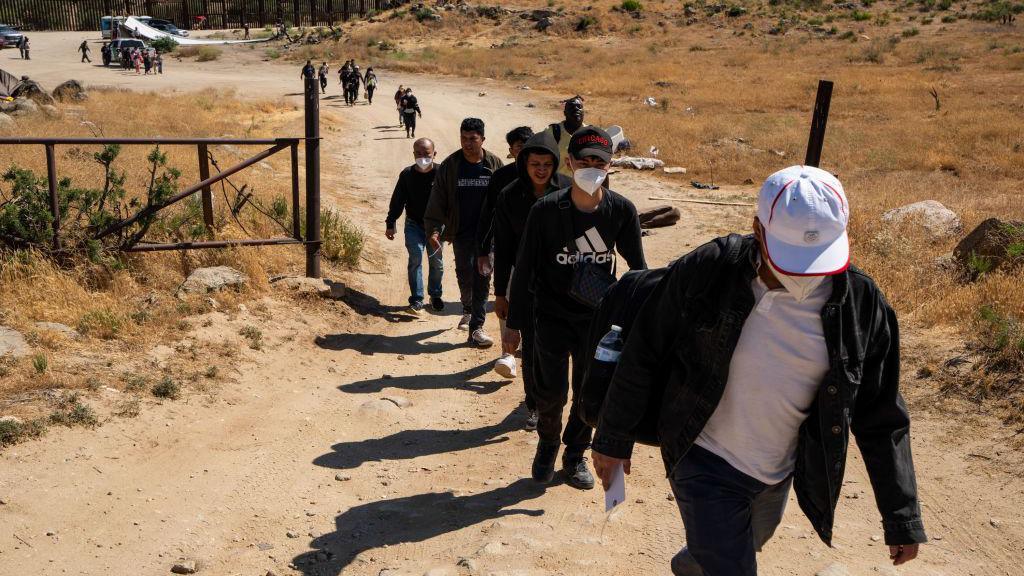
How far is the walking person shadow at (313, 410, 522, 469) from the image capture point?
5609mm

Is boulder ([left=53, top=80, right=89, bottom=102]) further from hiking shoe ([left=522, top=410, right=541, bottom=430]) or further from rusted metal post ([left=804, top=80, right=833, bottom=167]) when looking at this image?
hiking shoe ([left=522, top=410, right=541, bottom=430])

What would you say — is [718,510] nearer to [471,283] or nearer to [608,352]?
[608,352]

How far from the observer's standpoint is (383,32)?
58.2 m

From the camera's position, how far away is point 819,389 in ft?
8.64

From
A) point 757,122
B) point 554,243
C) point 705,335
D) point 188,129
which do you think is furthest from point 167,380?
point 757,122

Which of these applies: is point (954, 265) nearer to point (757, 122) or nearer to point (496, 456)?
point (496, 456)

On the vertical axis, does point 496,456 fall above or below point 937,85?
below

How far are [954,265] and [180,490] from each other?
7.54 m

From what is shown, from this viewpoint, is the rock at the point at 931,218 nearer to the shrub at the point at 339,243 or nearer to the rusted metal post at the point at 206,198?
the shrub at the point at 339,243

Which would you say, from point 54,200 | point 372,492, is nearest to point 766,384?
point 372,492

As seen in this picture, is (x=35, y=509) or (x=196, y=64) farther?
(x=196, y=64)

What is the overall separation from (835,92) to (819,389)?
32.4 meters

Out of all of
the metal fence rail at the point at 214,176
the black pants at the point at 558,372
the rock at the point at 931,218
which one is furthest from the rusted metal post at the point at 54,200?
the rock at the point at 931,218

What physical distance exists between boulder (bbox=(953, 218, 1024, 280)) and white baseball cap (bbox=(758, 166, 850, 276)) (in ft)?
22.2
